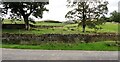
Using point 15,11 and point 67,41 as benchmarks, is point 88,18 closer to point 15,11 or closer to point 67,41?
point 15,11

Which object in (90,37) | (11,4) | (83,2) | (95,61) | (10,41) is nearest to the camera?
(95,61)

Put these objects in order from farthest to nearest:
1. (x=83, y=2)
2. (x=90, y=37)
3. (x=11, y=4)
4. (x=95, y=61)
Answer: (x=11, y=4)
(x=83, y=2)
(x=90, y=37)
(x=95, y=61)

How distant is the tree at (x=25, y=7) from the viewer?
180 feet

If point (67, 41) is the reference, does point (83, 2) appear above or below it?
above

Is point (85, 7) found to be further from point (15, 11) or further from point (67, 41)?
point (67, 41)

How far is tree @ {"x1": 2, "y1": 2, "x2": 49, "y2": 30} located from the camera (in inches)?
2163

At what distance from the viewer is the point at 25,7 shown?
5588 cm

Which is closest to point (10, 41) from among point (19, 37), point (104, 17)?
point (19, 37)

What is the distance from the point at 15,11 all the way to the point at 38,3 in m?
4.99

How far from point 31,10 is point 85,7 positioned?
1124 centimetres

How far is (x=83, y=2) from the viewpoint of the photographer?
169ft

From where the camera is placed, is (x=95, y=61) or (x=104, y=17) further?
(x=104, y=17)

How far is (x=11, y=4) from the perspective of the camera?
181 feet

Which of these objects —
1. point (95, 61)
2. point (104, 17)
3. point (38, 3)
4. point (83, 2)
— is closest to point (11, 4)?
point (38, 3)
